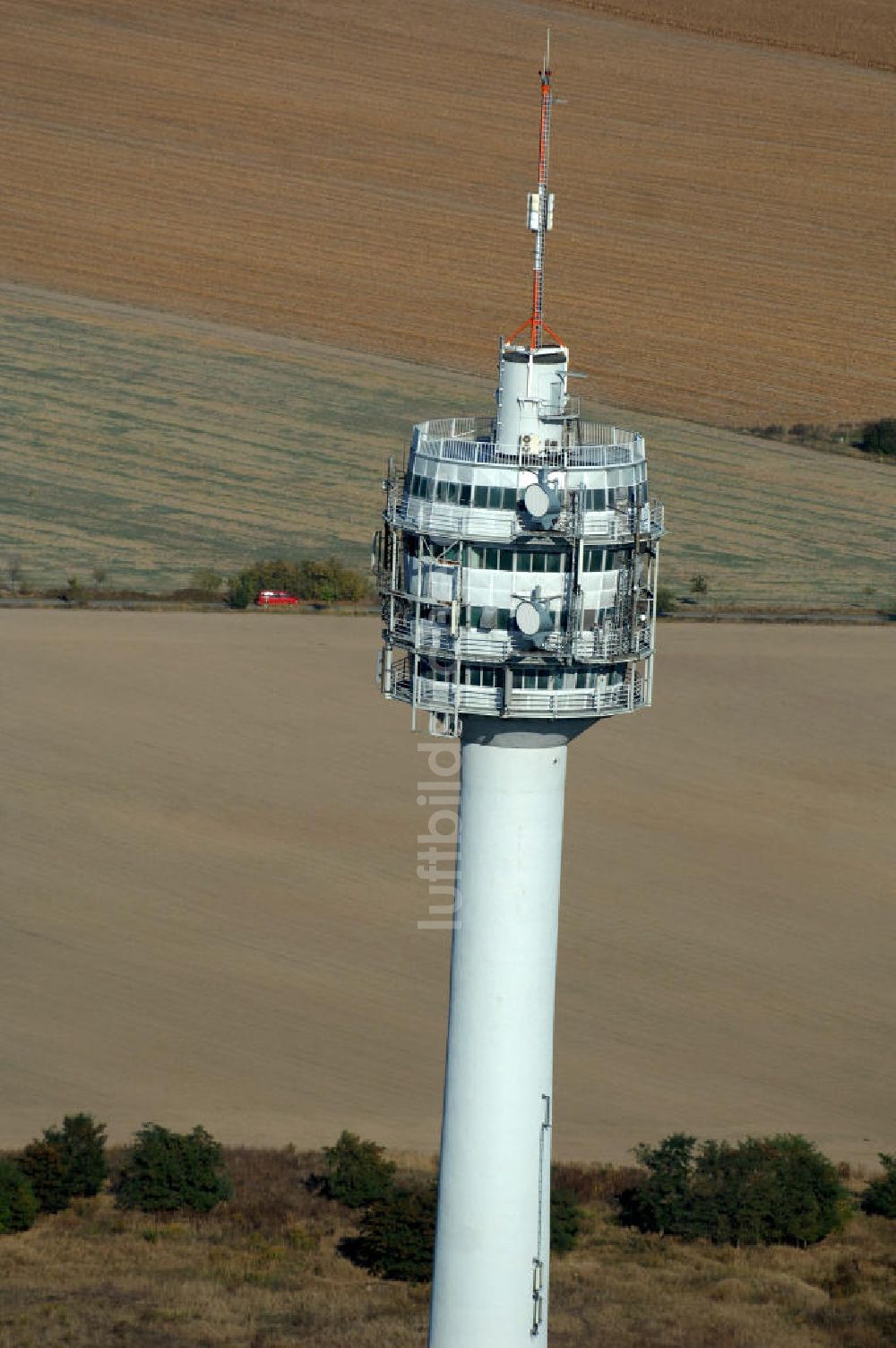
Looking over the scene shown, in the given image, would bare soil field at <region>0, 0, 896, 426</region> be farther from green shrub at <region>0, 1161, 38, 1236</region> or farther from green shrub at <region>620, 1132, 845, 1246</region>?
green shrub at <region>0, 1161, 38, 1236</region>

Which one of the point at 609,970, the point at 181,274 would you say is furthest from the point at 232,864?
the point at 181,274

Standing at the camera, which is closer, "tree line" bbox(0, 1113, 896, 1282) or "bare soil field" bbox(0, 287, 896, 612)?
"tree line" bbox(0, 1113, 896, 1282)

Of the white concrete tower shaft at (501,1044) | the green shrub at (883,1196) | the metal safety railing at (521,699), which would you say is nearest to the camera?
the metal safety railing at (521,699)

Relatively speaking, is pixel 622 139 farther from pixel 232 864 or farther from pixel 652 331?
pixel 232 864

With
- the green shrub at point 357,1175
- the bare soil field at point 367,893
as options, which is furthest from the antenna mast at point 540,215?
the bare soil field at point 367,893

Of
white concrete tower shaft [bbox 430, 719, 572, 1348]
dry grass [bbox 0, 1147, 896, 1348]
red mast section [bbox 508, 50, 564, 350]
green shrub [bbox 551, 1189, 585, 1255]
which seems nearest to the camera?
red mast section [bbox 508, 50, 564, 350]

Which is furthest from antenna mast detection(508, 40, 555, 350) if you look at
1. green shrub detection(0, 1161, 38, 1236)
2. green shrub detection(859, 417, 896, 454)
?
green shrub detection(859, 417, 896, 454)

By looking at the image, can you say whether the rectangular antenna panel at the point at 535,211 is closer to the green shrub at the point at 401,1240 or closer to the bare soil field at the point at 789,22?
the green shrub at the point at 401,1240

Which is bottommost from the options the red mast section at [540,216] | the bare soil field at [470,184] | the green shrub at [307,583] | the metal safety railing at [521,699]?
the metal safety railing at [521,699]
